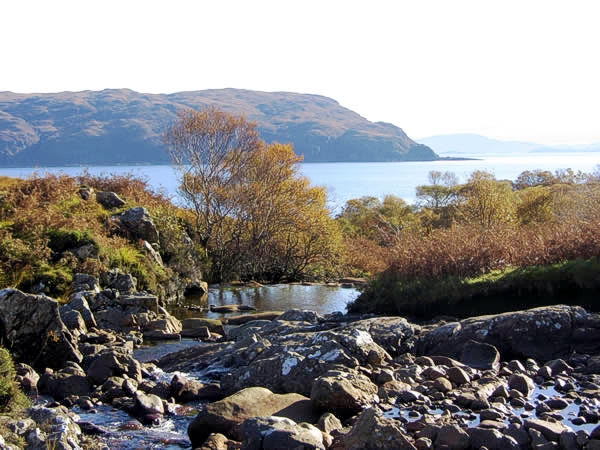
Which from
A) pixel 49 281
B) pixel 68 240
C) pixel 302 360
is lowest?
pixel 49 281

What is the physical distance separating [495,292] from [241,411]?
12.1 meters

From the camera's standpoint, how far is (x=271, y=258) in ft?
117

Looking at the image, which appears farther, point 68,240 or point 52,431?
point 68,240

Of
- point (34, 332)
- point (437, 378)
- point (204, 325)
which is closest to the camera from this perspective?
point (437, 378)

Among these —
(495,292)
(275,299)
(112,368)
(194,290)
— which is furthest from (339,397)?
(194,290)

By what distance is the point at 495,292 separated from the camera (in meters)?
19.5

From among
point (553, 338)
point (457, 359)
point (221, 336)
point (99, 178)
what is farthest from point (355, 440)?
point (99, 178)

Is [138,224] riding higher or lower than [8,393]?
higher

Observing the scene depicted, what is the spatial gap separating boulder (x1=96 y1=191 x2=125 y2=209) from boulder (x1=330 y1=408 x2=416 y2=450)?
79.1 feet

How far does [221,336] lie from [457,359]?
829cm

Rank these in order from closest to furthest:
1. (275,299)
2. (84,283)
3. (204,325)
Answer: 1. (204,325)
2. (84,283)
3. (275,299)

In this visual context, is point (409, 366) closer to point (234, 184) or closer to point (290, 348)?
point (290, 348)

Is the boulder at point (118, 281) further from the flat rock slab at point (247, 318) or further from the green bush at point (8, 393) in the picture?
the green bush at point (8, 393)

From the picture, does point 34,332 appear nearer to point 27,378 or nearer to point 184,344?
point 27,378
